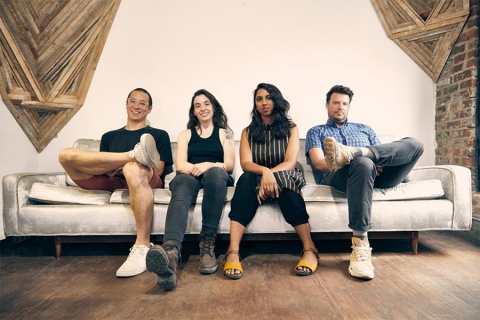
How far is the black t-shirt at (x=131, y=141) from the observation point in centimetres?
204

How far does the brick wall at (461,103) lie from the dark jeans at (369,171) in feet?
3.19

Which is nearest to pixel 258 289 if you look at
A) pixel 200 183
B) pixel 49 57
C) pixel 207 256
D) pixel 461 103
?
pixel 207 256

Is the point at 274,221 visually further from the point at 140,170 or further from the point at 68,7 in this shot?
the point at 68,7

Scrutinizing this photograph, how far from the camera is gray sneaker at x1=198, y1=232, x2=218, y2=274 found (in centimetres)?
147

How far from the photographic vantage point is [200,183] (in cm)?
179

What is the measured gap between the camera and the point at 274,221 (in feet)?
5.51

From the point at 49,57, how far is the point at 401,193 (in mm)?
2773

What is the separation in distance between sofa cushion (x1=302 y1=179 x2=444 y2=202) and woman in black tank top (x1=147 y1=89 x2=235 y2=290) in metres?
0.53

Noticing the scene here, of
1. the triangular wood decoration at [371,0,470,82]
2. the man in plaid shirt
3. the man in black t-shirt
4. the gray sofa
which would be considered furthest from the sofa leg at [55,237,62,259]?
the triangular wood decoration at [371,0,470,82]

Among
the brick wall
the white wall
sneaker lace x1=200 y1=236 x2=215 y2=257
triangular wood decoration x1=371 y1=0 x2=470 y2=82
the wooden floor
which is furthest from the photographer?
the white wall

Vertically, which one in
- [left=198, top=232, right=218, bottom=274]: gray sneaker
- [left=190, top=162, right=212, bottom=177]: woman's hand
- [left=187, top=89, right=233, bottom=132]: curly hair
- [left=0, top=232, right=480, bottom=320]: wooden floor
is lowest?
[left=0, top=232, right=480, bottom=320]: wooden floor

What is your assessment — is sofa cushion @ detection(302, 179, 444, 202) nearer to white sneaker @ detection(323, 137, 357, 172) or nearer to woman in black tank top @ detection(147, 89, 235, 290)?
white sneaker @ detection(323, 137, 357, 172)

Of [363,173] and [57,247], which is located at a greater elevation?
[363,173]

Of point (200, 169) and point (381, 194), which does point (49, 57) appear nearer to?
point (200, 169)
